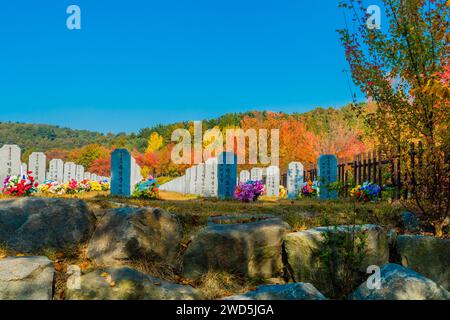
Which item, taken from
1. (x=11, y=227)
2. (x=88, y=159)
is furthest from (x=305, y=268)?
(x=88, y=159)

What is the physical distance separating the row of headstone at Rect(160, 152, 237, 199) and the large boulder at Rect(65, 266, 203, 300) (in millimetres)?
6825

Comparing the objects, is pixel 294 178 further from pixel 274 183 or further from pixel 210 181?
pixel 210 181

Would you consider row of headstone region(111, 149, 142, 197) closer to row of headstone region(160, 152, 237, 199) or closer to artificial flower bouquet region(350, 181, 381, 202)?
row of headstone region(160, 152, 237, 199)

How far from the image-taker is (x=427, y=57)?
6.05m

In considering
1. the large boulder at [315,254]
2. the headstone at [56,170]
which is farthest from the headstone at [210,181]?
the large boulder at [315,254]

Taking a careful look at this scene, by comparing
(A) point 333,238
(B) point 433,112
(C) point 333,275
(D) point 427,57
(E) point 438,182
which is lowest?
(C) point 333,275

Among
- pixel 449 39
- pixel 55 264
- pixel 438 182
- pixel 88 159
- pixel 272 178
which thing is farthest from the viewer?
pixel 88 159

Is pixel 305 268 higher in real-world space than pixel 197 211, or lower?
lower

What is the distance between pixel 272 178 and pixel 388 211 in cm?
1277

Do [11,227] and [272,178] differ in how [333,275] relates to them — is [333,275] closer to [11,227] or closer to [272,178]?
[11,227]

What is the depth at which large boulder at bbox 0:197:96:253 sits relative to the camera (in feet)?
16.0

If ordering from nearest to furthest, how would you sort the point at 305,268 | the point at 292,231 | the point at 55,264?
the point at 55,264
the point at 305,268
the point at 292,231

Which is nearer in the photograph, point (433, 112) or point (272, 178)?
point (433, 112)

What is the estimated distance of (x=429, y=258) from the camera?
528cm
